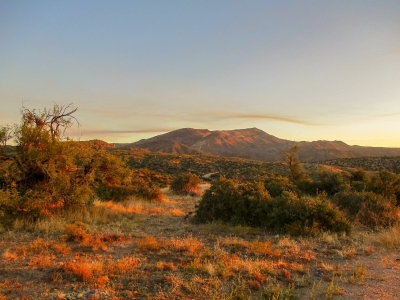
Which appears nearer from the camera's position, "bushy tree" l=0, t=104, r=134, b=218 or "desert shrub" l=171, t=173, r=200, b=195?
"bushy tree" l=0, t=104, r=134, b=218

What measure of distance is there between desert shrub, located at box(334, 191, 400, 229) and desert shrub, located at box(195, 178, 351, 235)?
115 centimetres

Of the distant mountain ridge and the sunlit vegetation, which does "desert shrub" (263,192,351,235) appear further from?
the distant mountain ridge

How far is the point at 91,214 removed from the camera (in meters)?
11.3

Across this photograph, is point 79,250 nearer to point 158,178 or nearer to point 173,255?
point 173,255

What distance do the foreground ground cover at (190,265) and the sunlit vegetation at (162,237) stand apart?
0.03 meters

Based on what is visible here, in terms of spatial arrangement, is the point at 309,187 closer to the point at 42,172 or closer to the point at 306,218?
the point at 306,218

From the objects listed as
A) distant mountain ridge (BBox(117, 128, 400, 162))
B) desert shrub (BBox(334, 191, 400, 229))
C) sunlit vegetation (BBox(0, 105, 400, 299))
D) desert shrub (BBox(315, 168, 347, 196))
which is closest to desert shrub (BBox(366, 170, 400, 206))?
sunlit vegetation (BBox(0, 105, 400, 299))

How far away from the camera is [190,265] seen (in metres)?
6.14

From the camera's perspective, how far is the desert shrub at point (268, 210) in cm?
970

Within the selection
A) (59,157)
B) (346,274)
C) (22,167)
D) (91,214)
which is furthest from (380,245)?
(22,167)

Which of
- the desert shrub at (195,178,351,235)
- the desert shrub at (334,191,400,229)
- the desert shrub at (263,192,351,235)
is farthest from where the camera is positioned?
the desert shrub at (334,191,400,229)

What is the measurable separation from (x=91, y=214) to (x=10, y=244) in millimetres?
3682

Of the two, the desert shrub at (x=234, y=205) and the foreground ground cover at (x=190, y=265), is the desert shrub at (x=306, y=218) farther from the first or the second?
the desert shrub at (x=234, y=205)

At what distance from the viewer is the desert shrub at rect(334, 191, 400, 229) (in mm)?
10992
